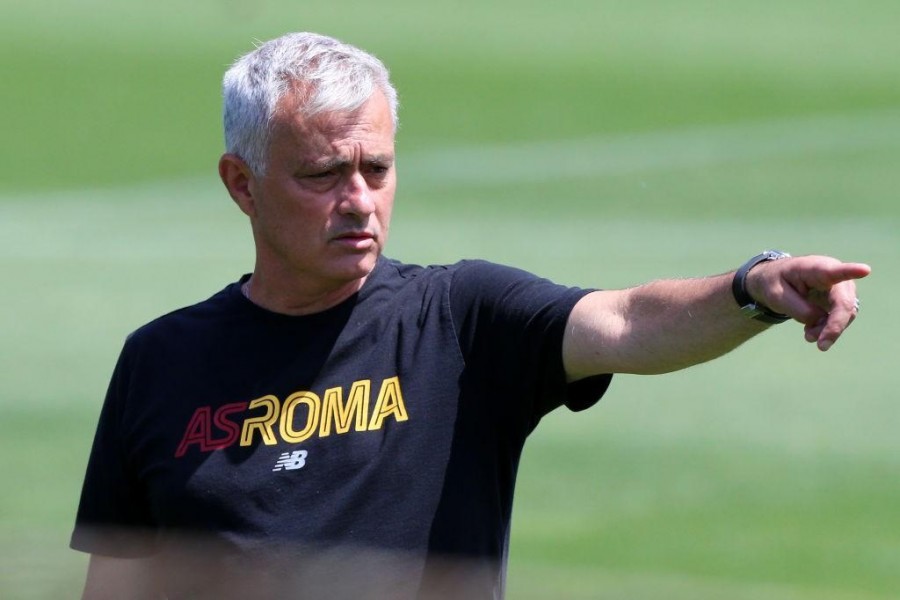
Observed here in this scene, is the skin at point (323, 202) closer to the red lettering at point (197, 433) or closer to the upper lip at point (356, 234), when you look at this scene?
the upper lip at point (356, 234)

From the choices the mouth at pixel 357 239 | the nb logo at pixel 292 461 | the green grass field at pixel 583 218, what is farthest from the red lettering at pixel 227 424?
the green grass field at pixel 583 218

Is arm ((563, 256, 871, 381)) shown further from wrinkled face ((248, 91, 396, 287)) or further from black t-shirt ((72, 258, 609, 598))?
wrinkled face ((248, 91, 396, 287))

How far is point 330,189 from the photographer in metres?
2.67

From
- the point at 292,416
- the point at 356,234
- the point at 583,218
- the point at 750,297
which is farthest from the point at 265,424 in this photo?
the point at 583,218

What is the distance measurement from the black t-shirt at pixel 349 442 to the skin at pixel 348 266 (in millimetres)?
51

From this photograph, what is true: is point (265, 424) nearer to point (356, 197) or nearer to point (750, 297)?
point (356, 197)

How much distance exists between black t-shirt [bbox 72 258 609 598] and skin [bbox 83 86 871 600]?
Answer: 5cm

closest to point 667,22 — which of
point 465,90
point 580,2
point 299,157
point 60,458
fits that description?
point 580,2

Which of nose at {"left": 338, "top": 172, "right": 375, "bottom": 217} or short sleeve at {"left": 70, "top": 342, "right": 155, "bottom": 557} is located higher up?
nose at {"left": 338, "top": 172, "right": 375, "bottom": 217}

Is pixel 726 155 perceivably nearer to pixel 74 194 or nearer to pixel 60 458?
pixel 74 194

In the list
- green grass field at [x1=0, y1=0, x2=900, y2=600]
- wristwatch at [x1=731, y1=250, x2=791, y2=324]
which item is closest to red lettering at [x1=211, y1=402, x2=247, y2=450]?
wristwatch at [x1=731, y1=250, x2=791, y2=324]

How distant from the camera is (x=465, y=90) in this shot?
327 inches

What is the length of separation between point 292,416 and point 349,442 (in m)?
0.11

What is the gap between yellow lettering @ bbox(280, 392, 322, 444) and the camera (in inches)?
99.3
